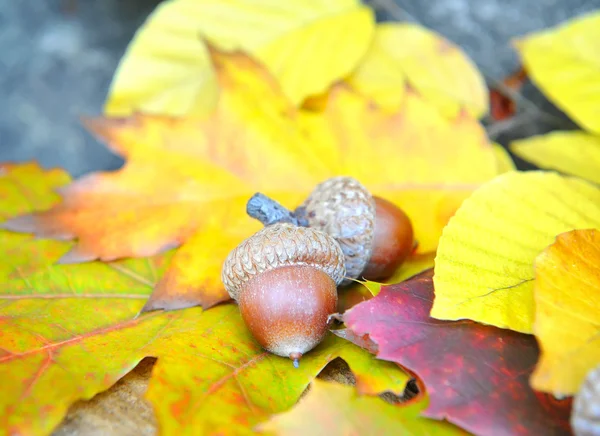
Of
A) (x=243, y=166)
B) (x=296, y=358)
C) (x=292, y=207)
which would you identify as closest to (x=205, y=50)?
(x=243, y=166)

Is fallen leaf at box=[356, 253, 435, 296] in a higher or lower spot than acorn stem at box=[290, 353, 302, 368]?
lower

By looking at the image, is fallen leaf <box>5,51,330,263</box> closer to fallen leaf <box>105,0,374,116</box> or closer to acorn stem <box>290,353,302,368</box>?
fallen leaf <box>105,0,374,116</box>

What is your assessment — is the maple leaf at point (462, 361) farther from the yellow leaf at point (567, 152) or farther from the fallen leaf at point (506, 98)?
the fallen leaf at point (506, 98)

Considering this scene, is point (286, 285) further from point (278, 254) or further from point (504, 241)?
point (504, 241)

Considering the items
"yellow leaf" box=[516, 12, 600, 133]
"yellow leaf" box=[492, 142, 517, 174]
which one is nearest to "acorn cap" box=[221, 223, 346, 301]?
"yellow leaf" box=[492, 142, 517, 174]

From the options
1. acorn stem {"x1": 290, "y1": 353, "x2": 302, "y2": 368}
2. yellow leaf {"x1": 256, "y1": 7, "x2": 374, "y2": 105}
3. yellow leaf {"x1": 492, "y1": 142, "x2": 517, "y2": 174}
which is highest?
yellow leaf {"x1": 256, "y1": 7, "x2": 374, "y2": 105}

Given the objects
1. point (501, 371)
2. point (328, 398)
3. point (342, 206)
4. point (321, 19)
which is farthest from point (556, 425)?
point (321, 19)

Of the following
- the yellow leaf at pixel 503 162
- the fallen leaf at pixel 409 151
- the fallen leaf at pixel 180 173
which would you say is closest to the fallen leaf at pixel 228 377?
the fallen leaf at pixel 180 173
